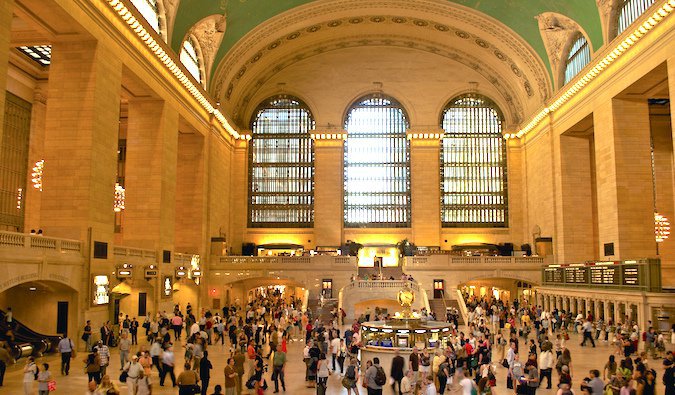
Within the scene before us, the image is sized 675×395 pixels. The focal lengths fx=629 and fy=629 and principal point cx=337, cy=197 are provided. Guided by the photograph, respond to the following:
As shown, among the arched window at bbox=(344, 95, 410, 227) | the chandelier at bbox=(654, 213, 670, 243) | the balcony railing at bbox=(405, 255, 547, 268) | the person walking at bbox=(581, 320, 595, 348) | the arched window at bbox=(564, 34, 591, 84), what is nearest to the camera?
the person walking at bbox=(581, 320, 595, 348)

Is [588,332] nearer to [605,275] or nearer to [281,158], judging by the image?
[605,275]

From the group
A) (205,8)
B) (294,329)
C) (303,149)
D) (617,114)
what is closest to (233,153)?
(303,149)

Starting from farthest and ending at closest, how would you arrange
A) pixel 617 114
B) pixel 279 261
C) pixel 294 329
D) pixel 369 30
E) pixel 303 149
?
pixel 303 149
pixel 369 30
pixel 279 261
pixel 617 114
pixel 294 329

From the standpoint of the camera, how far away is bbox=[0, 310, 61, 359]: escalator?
56.1 feet

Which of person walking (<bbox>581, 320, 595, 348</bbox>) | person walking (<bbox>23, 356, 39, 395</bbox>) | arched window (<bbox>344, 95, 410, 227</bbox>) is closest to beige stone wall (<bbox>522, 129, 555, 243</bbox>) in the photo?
arched window (<bbox>344, 95, 410, 227</bbox>)

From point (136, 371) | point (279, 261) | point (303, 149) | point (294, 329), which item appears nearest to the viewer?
point (136, 371)

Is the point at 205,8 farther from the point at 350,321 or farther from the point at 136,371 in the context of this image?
the point at 136,371

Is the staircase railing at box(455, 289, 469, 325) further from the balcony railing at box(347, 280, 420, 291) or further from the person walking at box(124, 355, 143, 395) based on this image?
the person walking at box(124, 355, 143, 395)

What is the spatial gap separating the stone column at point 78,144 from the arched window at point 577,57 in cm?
2278

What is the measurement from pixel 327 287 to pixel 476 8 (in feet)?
60.7

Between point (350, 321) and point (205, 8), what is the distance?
55.1ft

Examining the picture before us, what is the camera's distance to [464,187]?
4522 centimetres

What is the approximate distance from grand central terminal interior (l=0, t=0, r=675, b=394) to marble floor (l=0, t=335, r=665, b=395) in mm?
153

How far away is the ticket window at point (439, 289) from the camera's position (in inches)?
1397
